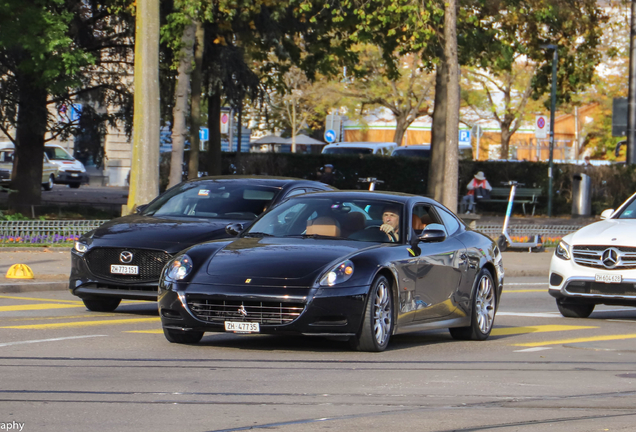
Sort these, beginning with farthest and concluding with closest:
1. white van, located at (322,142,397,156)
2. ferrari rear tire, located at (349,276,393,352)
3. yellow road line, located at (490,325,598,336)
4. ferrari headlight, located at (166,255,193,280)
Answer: white van, located at (322,142,397,156) → yellow road line, located at (490,325,598,336) → ferrari headlight, located at (166,255,193,280) → ferrari rear tire, located at (349,276,393,352)

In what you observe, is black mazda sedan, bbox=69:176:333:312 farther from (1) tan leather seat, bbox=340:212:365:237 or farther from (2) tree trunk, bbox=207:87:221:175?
(2) tree trunk, bbox=207:87:221:175

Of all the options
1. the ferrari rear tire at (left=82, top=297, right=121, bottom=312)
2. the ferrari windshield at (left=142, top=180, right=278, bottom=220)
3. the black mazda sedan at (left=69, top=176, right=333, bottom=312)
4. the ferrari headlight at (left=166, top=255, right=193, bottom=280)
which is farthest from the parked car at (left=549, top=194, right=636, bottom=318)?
the ferrari headlight at (left=166, top=255, right=193, bottom=280)

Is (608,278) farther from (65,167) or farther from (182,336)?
(65,167)

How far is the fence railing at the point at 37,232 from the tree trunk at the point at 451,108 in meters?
7.60

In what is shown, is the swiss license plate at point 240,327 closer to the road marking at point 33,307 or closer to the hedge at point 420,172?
the road marking at point 33,307

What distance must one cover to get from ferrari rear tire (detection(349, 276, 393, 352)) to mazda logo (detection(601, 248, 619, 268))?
459 cm

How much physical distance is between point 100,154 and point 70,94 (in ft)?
8.55

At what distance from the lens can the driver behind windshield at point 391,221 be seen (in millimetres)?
10352

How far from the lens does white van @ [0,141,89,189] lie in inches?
2077

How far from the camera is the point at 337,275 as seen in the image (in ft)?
30.3

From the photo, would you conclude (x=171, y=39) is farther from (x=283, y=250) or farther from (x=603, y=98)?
(x=603, y=98)

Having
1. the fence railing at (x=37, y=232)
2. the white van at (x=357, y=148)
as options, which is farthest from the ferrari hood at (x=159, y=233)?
the white van at (x=357, y=148)

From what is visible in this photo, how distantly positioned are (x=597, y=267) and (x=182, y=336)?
5.83 meters

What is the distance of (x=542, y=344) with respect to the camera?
1108cm
